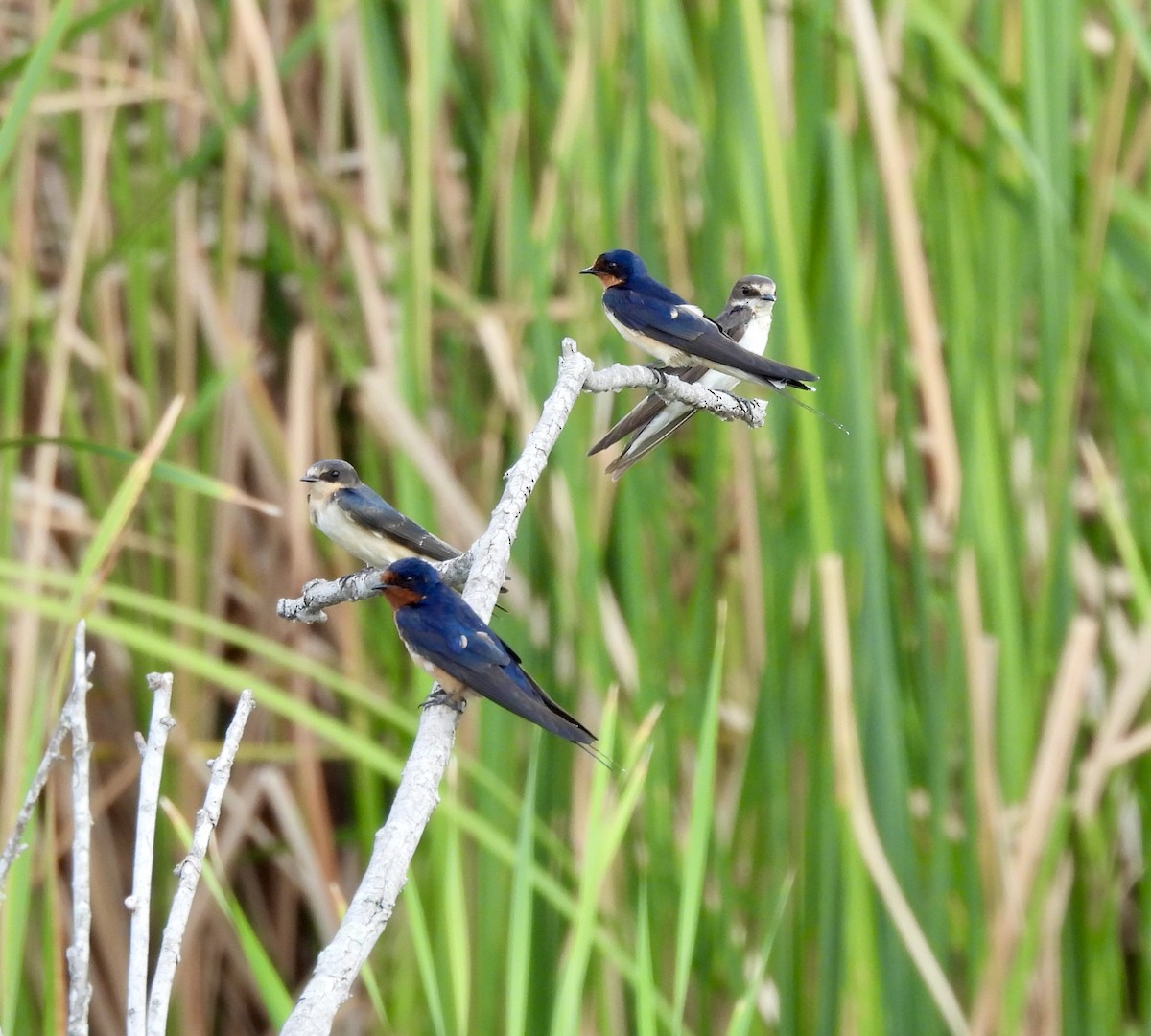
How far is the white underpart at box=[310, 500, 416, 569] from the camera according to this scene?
184 centimetres

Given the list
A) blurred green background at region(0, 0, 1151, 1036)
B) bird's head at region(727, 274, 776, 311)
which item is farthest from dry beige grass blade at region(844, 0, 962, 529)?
bird's head at region(727, 274, 776, 311)

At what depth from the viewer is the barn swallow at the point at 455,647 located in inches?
45.7

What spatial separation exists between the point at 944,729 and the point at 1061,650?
0.20 meters

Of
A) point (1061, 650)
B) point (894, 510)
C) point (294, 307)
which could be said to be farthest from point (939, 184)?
point (294, 307)

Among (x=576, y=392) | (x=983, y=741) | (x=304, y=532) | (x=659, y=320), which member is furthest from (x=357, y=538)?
(x=576, y=392)

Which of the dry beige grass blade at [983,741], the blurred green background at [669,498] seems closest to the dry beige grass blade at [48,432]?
the blurred green background at [669,498]

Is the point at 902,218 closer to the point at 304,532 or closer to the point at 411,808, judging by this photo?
the point at 304,532

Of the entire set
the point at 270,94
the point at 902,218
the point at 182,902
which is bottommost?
the point at 182,902

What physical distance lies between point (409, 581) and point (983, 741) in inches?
31.5

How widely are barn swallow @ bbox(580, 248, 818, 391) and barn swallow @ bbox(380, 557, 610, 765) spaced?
1.02 feet

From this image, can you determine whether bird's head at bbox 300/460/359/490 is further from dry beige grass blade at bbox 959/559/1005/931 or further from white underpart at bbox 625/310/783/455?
dry beige grass blade at bbox 959/559/1005/931

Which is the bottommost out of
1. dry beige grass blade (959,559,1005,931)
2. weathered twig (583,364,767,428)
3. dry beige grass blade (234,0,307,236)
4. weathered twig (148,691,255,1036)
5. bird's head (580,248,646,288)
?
weathered twig (148,691,255,1036)

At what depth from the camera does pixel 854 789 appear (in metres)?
1.62

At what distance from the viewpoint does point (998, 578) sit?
1782 mm
